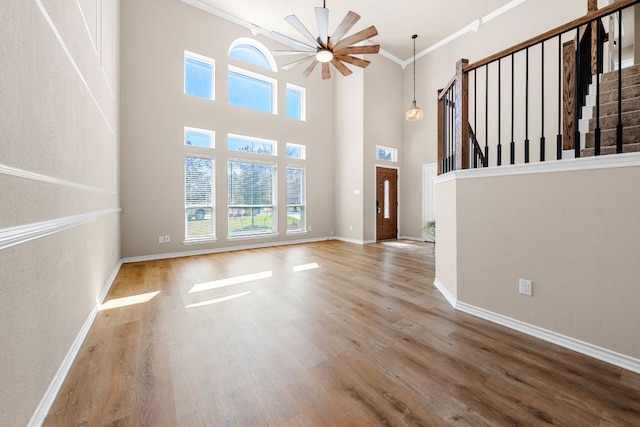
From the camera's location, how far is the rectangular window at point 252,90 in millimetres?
5934

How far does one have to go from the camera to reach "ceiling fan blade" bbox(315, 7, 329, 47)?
11.0ft

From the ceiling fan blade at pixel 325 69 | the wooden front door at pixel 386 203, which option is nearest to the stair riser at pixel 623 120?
the ceiling fan blade at pixel 325 69

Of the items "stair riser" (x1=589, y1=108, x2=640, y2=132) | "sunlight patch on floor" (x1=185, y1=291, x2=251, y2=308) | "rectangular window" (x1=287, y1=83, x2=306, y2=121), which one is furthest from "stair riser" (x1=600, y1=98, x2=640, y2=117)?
"rectangular window" (x1=287, y1=83, x2=306, y2=121)

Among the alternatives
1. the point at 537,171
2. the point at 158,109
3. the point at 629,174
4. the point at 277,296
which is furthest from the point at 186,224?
the point at 629,174

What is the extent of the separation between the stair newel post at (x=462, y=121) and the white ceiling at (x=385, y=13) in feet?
13.7

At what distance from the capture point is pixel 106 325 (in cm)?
230

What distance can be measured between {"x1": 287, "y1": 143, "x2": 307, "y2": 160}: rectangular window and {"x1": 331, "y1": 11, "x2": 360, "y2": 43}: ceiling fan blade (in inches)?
127

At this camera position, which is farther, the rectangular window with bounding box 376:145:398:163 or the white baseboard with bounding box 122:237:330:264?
the rectangular window with bounding box 376:145:398:163

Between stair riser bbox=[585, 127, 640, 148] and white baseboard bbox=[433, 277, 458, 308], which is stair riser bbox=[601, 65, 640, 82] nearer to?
Result: stair riser bbox=[585, 127, 640, 148]

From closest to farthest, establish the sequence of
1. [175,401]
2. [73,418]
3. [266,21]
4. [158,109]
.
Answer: [73,418] < [175,401] < [158,109] < [266,21]

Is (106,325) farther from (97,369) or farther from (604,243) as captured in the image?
(604,243)

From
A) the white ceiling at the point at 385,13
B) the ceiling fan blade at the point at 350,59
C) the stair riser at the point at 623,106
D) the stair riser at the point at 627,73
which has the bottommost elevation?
the stair riser at the point at 623,106

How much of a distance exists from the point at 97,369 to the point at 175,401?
728 mm

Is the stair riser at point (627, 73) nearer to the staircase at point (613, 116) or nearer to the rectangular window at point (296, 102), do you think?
the staircase at point (613, 116)
